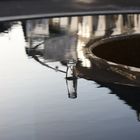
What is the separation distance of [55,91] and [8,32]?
116cm

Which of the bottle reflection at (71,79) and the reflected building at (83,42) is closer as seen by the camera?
the bottle reflection at (71,79)

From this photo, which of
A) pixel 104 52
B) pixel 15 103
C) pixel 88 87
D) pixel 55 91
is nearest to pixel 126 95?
pixel 88 87

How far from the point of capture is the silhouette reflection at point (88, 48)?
71.9 inches

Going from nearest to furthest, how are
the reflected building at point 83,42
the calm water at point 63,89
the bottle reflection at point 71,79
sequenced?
the calm water at point 63,89 → the bottle reflection at point 71,79 → the reflected building at point 83,42

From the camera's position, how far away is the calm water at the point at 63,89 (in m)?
1.42

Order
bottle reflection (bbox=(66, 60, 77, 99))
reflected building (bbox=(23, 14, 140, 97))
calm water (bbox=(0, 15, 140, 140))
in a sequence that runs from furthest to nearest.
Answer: reflected building (bbox=(23, 14, 140, 97)) < bottle reflection (bbox=(66, 60, 77, 99)) < calm water (bbox=(0, 15, 140, 140))

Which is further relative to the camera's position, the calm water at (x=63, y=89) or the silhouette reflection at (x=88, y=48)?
the silhouette reflection at (x=88, y=48)

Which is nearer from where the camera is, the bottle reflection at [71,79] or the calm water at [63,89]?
the calm water at [63,89]

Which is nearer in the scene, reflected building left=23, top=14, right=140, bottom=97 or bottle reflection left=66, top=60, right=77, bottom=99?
bottle reflection left=66, top=60, right=77, bottom=99

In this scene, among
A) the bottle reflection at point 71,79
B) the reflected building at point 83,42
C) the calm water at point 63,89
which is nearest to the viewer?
the calm water at point 63,89

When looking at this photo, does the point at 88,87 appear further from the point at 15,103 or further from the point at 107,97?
the point at 15,103

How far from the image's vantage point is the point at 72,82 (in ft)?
6.29

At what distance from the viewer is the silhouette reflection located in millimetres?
1827

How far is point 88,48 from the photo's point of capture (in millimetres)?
2348
